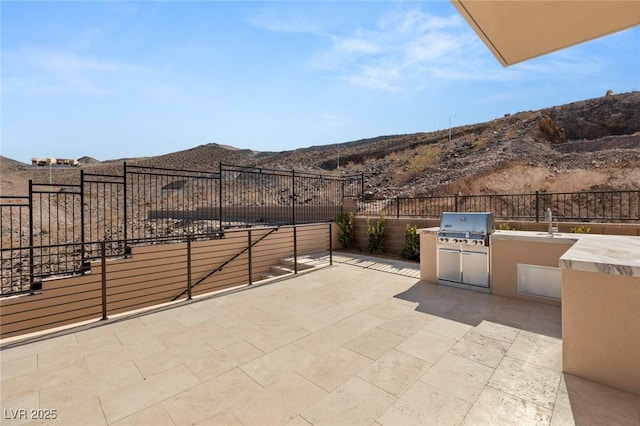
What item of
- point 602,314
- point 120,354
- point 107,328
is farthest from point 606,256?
point 107,328

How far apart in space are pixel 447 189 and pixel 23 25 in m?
14.2

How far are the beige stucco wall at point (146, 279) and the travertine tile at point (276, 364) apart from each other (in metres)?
2.82

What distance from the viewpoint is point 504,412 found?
1965 millimetres

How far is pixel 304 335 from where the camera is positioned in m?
3.22

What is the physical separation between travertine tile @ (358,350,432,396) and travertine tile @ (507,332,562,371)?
978 mm

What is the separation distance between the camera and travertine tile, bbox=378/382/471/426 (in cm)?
189

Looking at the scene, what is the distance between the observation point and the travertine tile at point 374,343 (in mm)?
2815

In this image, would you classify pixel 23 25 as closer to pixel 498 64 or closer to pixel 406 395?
pixel 498 64

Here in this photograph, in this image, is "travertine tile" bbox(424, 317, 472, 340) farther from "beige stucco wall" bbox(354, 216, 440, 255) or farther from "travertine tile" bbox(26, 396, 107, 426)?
"beige stucco wall" bbox(354, 216, 440, 255)

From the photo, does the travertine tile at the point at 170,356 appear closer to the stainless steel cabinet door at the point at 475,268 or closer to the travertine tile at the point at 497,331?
the travertine tile at the point at 497,331

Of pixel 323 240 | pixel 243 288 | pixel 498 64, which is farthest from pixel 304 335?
pixel 323 240

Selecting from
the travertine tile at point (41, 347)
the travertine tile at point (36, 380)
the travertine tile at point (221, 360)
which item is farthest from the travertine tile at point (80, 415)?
the travertine tile at point (41, 347)

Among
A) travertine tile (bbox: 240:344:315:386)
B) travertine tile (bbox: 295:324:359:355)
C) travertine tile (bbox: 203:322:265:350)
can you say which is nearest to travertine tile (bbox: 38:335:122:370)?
travertine tile (bbox: 203:322:265:350)

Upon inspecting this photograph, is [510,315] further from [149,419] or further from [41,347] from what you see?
[41,347]
